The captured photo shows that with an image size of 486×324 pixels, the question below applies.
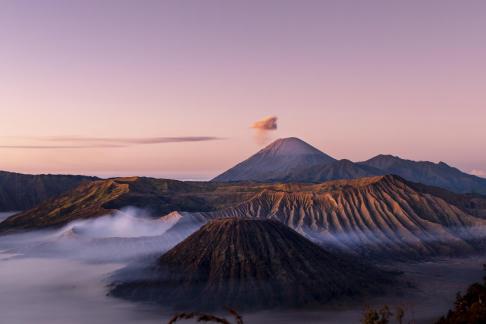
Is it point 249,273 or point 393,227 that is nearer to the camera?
point 249,273

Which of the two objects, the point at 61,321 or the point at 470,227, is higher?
the point at 470,227

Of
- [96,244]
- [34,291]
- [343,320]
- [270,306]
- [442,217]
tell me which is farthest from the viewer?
[442,217]

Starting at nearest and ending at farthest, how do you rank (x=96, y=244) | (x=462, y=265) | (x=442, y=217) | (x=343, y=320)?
(x=343, y=320)
(x=462, y=265)
(x=96, y=244)
(x=442, y=217)

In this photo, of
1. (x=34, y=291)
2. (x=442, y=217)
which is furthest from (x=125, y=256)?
(x=442, y=217)

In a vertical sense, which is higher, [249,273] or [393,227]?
[393,227]

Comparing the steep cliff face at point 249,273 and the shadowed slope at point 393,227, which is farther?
the shadowed slope at point 393,227

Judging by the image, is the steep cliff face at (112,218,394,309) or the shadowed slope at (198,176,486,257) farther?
the shadowed slope at (198,176,486,257)

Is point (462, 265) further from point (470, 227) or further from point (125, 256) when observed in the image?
point (125, 256)

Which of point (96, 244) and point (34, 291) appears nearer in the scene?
point (34, 291)
